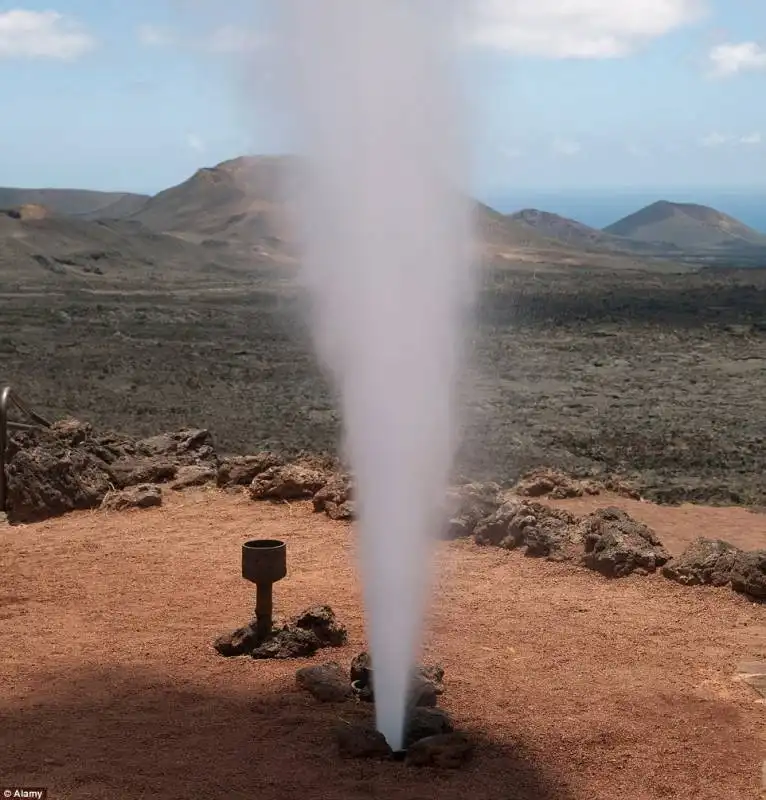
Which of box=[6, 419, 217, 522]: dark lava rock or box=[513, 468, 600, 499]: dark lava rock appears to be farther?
box=[513, 468, 600, 499]: dark lava rock

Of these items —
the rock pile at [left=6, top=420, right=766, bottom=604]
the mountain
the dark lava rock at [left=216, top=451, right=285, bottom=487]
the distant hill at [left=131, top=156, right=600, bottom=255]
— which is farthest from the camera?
the distant hill at [left=131, top=156, right=600, bottom=255]

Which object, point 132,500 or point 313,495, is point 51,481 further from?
point 313,495

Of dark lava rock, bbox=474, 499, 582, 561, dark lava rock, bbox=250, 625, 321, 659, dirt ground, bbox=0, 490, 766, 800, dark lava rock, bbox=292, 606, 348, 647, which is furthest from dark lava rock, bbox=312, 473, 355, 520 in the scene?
dark lava rock, bbox=250, 625, 321, 659

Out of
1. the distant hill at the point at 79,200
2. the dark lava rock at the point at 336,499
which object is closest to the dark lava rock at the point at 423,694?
the dark lava rock at the point at 336,499

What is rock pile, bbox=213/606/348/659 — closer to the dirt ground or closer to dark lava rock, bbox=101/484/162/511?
the dirt ground

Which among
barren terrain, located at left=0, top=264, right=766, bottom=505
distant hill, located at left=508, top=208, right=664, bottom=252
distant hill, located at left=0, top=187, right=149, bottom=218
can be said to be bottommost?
barren terrain, located at left=0, top=264, right=766, bottom=505

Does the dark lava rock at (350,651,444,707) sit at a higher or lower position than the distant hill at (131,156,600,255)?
lower

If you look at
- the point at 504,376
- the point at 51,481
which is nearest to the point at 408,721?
the point at 51,481
